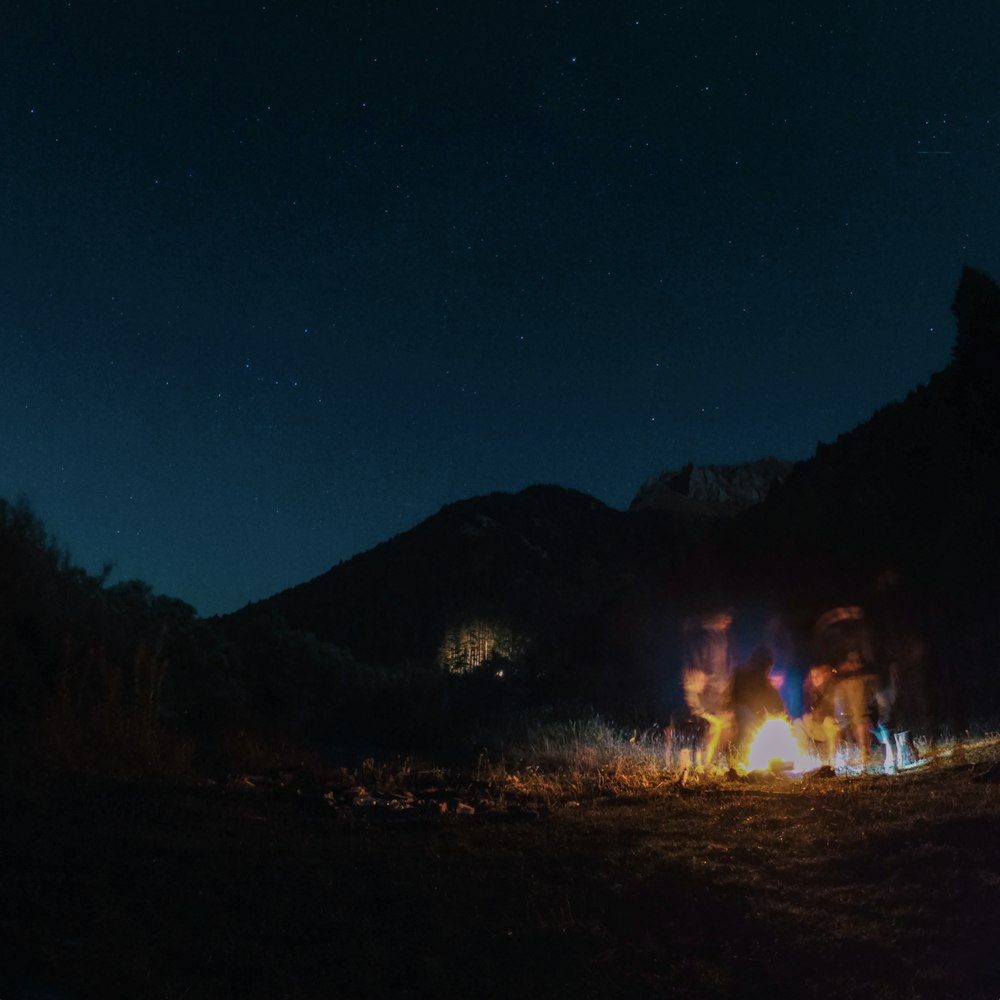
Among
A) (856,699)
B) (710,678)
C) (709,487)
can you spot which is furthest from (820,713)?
(709,487)

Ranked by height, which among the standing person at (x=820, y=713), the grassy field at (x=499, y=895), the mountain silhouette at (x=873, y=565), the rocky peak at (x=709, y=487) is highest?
the rocky peak at (x=709, y=487)

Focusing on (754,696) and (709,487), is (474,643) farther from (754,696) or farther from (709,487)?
(709,487)

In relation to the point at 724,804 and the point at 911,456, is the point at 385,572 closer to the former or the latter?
the point at 911,456

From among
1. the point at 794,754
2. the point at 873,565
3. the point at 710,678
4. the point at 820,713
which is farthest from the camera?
the point at 873,565

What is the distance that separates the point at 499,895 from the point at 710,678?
14.0 metres

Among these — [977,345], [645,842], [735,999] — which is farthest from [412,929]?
[977,345]

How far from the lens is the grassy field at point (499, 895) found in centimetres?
451

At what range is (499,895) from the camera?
5.94 metres

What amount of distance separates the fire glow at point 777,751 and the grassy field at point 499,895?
317 cm

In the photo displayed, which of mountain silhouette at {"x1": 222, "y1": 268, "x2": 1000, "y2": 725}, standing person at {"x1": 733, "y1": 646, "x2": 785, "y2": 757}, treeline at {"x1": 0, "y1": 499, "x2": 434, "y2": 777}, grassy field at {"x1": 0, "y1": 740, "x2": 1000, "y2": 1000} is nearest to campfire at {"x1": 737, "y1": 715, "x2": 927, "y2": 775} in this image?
standing person at {"x1": 733, "y1": 646, "x2": 785, "y2": 757}

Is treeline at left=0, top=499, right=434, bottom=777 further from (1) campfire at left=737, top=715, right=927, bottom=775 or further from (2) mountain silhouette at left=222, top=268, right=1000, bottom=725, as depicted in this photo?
(1) campfire at left=737, top=715, right=927, bottom=775

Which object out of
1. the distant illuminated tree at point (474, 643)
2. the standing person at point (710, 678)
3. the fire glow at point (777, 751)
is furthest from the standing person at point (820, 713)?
the distant illuminated tree at point (474, 643)

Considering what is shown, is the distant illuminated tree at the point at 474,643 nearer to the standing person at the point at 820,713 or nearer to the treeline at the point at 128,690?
the treeline at the point at 128,690

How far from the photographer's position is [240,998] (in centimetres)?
428
